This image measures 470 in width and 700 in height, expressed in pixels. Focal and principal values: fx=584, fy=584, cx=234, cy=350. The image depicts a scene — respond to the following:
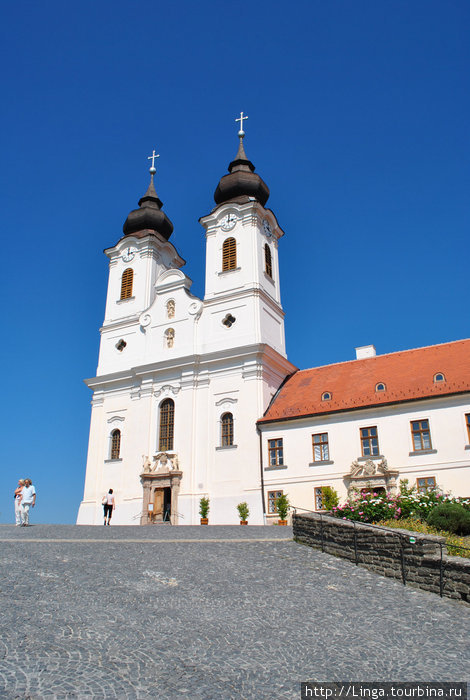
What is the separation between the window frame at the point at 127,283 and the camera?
39.0m

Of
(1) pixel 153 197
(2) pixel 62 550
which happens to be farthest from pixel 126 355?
(2) pixel 62 550

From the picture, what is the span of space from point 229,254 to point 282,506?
1606 cm

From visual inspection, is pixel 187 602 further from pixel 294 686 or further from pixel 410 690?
pixel 410 690

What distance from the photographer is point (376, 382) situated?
1138 inches

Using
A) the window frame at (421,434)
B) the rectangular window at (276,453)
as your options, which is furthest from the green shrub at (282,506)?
the window frame at (421,434)

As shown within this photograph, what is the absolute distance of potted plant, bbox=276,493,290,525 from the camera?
2656 centimetres

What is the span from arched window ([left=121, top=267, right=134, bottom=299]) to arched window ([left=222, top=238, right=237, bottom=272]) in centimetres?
705

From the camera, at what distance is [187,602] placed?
31.0ft

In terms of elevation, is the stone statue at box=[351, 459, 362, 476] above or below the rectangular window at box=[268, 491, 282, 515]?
above

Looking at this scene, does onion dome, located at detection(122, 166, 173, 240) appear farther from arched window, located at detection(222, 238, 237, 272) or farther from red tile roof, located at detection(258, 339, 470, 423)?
red tile roof, located at detection(258, 339, 470, 423)

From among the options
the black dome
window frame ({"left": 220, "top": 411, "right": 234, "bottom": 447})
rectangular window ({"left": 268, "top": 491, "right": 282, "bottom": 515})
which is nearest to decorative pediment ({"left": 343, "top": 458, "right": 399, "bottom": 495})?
rectangular window ({"left": 268, "top": 491, "right": 282, "bottom": 515})

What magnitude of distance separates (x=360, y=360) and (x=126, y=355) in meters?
14.4

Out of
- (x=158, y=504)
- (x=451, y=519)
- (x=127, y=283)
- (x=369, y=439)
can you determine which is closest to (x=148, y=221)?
(x=127, y=283)

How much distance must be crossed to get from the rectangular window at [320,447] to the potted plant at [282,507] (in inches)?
93.2
